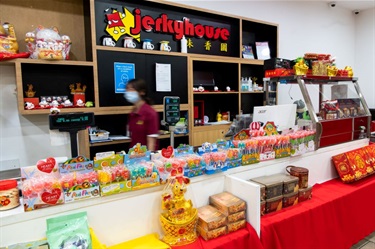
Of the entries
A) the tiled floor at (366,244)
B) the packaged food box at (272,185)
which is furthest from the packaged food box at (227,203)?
the tiled floor at (366,244)

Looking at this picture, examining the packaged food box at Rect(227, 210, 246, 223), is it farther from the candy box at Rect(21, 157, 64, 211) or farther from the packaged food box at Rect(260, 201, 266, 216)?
the candy box at Rect(21, 157, 64, 211)

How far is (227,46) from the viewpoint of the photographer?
4.28 m

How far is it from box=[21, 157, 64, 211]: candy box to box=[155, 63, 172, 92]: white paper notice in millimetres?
2224

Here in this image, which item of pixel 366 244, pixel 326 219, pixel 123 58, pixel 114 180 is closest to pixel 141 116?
pixel 123 58

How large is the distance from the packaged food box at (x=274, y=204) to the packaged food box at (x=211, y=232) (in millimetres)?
402

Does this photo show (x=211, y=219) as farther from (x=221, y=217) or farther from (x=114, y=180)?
(x=114, y=180)

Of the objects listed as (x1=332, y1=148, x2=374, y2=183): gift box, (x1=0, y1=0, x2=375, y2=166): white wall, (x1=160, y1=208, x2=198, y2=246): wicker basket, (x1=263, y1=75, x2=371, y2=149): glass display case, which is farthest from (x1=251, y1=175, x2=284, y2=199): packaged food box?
(x1=0, y1=0, x2=375, y2=166): white wall

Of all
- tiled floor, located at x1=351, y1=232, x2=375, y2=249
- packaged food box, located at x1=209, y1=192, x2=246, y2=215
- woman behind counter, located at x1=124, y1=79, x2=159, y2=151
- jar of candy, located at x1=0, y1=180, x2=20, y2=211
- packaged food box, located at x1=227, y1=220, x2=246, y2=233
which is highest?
woman behind counter, located at x1=124, y1=79, x2=159, y2=151

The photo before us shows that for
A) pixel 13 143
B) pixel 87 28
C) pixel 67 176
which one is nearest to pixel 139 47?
pixel 87 28

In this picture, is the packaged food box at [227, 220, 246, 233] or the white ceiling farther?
the white ceiling

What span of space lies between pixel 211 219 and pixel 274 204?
53 cm

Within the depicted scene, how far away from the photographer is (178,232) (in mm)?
1367

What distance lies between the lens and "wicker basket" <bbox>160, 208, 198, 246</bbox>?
1.36 metres

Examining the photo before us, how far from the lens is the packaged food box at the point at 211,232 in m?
1.41
